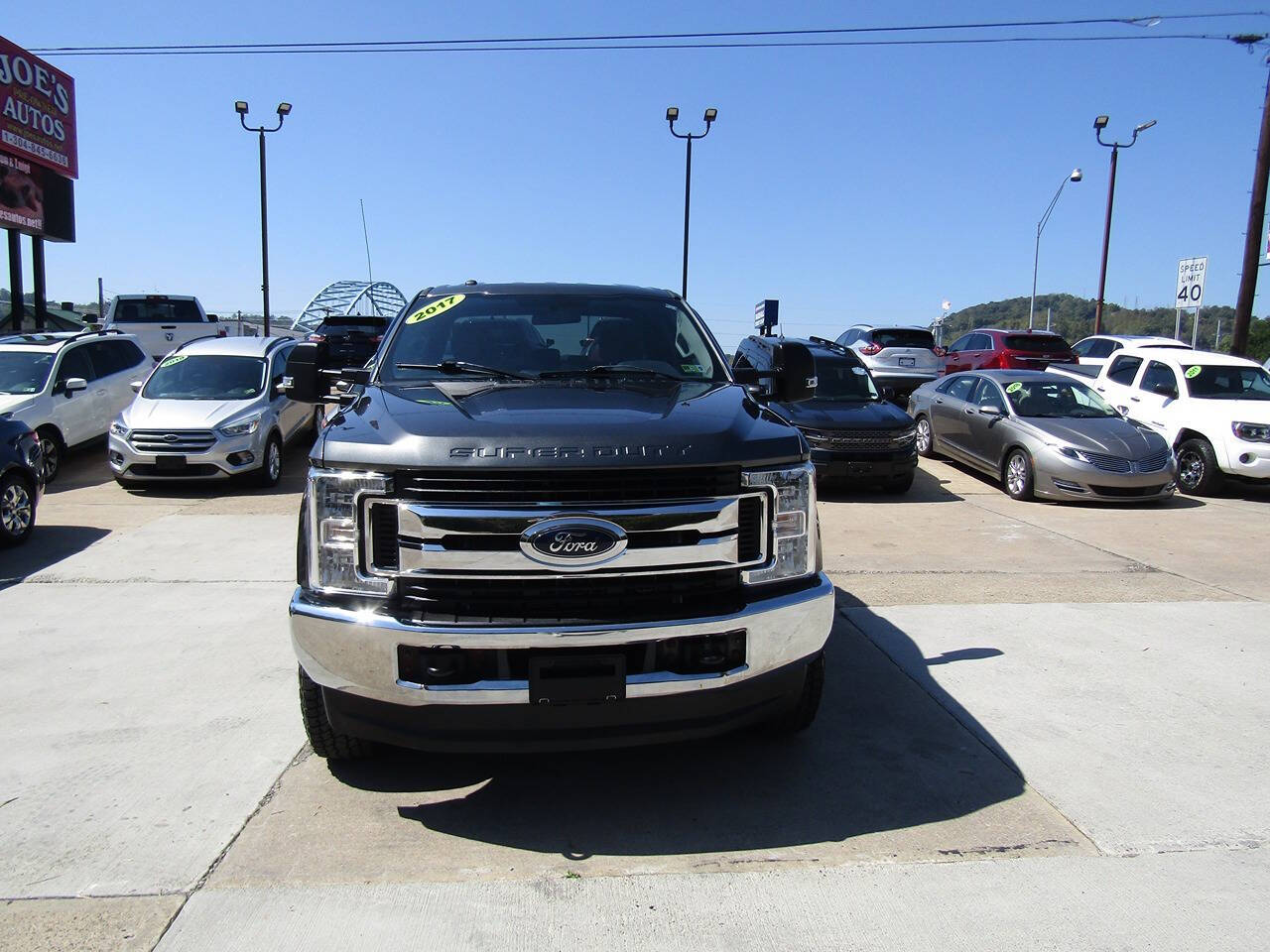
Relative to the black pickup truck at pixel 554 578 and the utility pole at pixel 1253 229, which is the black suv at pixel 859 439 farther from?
the utility pole at pixel 1253 229

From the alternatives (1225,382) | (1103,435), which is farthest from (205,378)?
(1225,382)

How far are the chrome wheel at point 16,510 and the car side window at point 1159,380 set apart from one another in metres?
13.6

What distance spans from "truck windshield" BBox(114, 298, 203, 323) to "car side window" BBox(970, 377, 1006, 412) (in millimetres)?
16179

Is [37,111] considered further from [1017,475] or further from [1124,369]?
[1124,369]

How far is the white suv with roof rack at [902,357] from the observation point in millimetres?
19516

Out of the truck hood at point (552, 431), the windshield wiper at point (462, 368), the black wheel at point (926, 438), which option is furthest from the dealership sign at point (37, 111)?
the truck hood at point (552, 431)

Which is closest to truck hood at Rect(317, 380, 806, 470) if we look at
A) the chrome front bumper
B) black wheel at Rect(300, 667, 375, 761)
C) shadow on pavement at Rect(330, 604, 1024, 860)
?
the chrome front bumper

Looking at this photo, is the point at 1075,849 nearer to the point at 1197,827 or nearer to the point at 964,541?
the point at 1197,827

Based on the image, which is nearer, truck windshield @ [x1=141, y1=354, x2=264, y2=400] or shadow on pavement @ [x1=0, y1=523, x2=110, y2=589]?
shadow on pavement @ [x1=0, y1=523, x2=110, y2=589]

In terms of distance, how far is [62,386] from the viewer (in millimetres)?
12266

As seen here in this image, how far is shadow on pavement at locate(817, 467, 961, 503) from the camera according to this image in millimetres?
11603

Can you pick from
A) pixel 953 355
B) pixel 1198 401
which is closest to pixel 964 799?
pixel 1198 401

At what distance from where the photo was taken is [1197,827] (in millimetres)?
3463

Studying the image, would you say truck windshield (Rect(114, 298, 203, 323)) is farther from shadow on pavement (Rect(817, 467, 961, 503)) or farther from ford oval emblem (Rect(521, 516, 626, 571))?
ford oval emblem (Rect(521, 516, 626, 571))
